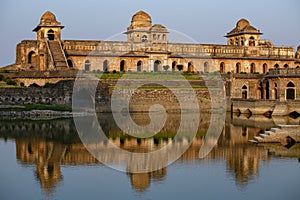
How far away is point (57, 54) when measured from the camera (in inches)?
1582

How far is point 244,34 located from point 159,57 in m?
9.83

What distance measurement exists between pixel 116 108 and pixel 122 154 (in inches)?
631

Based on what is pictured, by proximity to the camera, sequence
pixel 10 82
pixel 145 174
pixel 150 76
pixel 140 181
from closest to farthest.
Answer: pixel 140 181, pixel 145 174, pixel 10 82, pixel 150 76

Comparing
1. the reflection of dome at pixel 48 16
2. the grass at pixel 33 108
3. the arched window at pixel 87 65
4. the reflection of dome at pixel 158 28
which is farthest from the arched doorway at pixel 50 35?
the grass at pixel 33 108

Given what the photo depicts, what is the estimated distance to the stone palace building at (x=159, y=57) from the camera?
38031mm

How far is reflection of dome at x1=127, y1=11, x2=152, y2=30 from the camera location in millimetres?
45938

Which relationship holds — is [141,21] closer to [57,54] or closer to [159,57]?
[159,57]

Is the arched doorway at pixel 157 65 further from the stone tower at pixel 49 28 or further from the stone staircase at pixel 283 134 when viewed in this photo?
the stone staircase at pixel 283 134

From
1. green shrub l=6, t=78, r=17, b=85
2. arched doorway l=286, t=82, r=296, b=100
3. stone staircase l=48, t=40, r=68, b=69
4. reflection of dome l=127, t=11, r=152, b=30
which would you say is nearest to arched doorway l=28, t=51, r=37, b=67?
stone staircase l=48, t=40, r=68, b=69

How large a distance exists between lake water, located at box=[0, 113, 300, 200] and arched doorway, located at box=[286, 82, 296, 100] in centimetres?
1519

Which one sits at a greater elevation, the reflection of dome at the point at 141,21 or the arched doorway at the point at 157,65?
the reflection of dome at the point at 141,21

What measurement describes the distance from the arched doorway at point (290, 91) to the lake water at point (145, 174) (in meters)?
15.2

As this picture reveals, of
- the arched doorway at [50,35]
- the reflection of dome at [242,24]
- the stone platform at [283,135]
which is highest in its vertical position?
the reflection of dome at [242,24]

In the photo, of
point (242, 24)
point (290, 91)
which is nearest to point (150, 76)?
point (290, 91)
